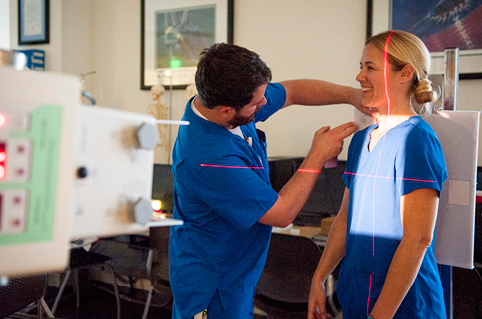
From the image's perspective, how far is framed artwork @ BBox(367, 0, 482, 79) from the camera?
222 cm

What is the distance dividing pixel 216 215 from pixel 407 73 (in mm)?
716

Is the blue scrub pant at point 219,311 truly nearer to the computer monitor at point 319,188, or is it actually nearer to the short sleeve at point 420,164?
the short sleeve at point 420,164

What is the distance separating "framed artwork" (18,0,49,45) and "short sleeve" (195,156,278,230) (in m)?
2.84

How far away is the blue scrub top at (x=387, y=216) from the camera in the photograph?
3.55 feet

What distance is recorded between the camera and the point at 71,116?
542mm

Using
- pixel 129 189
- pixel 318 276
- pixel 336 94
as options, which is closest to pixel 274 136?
pixel 336 94

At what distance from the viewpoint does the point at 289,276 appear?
188 centimetres

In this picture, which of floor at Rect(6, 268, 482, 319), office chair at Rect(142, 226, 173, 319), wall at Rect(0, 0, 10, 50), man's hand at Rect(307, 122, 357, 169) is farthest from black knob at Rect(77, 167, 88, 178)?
wall at Rect(0, 0, 10, 50)

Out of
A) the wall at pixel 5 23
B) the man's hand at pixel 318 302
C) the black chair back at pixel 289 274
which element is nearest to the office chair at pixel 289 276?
the black chair back at pixel 289 274

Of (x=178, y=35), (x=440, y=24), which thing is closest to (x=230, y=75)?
(x=440, y=24)

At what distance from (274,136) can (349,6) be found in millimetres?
980

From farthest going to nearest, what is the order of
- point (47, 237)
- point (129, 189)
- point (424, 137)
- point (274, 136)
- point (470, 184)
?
point (274, 136), point (470, 184), point (424, 137), point (129, 189), point (47, 237)

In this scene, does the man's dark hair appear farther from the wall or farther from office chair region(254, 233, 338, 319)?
the wall

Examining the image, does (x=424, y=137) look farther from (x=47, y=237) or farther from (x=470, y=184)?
(x=47, y=237)
